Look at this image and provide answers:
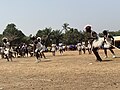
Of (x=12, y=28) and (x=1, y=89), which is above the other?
(x=12, y=28)

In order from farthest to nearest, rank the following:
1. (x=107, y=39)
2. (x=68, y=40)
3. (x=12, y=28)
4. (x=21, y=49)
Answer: (x=12, y=28), (x=68, y=40), (x=21, y=49), (x=107, y=39)

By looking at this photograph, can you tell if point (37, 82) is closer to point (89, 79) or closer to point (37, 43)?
point (89, 79)

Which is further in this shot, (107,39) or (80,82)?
(107,39)

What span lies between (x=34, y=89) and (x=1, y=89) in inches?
42.6

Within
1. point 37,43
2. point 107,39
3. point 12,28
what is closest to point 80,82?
point 107,39

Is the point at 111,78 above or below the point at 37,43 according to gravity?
below

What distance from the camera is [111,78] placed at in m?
12.4

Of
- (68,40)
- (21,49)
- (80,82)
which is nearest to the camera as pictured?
(80,82)

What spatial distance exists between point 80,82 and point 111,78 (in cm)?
128

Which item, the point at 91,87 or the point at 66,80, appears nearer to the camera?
the point at 91,87

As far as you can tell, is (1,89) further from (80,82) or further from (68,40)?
(68,40)

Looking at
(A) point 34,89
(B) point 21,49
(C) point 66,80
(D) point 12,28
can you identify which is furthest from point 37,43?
(D) point 12,28

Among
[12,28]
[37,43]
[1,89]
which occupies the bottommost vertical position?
[1,89]

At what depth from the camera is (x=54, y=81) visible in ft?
40.7
